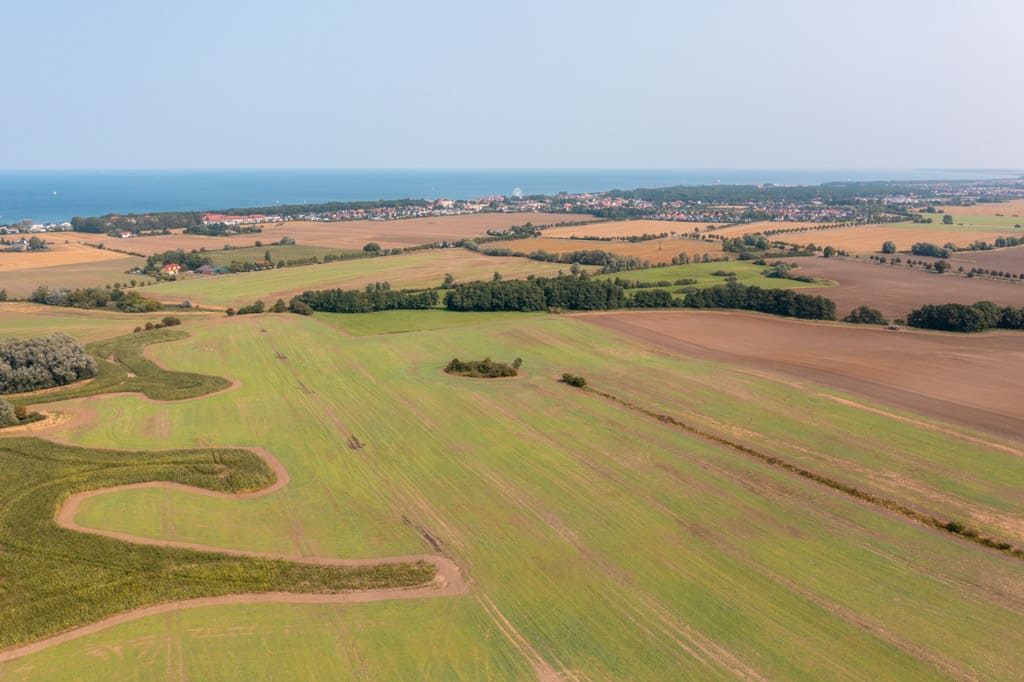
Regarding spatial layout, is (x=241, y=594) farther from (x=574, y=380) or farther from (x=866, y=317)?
(x=866, y=317)

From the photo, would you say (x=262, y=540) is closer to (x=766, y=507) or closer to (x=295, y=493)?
(x=295, y=493)

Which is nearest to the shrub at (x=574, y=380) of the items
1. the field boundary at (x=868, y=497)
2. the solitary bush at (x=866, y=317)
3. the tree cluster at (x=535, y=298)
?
the field boundary at (x=868, y=497)

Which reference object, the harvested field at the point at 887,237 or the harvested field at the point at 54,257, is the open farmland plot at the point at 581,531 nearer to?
the harvested field at the point at 54,257

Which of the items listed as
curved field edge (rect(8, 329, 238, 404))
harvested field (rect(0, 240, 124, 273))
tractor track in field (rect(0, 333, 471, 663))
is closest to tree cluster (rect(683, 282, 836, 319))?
curved field edge (rect(8, 329, 238, 404))

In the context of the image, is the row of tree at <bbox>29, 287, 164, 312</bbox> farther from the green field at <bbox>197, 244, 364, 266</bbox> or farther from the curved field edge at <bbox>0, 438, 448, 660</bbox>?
the curved field edge at <bbox>0, 438, 448, 660</bbox>

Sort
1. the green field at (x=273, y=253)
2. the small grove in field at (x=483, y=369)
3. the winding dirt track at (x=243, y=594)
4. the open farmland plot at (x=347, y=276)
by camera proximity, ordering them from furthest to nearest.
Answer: the green field at (x=273, y=253)
the open farmland plot at (x=347, y=276)
the small grove in field at (x=483, y=369)
the winding dirt track at (x=243, y=594)
